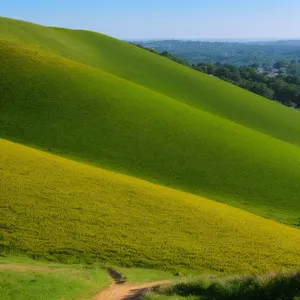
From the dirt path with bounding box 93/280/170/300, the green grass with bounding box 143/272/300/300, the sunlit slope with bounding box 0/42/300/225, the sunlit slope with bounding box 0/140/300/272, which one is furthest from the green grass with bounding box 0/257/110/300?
the sunlit slope with bounding box 0/42/300/225

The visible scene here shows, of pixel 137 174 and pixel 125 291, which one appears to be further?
pixel 137 174

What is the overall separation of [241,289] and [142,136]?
34.6 metres

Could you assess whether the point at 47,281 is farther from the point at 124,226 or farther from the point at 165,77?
the point at 165,77

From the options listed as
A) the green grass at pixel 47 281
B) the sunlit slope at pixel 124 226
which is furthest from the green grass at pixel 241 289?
the sunlit slope at pixel 124 226

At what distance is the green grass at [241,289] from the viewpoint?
43.6 ft

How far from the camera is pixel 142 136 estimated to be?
4797 cm

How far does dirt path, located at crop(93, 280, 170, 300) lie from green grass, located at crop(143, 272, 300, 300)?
5.02 feet

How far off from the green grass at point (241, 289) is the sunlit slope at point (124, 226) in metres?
6.96

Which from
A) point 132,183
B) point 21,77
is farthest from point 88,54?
point 132,183

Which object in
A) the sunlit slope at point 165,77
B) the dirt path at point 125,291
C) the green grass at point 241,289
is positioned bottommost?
the dirt path at point 125,291

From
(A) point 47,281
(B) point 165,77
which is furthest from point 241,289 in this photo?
(B) point 165,77

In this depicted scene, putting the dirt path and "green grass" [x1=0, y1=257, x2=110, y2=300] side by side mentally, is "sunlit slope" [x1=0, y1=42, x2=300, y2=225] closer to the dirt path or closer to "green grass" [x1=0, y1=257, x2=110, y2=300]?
the dirt path

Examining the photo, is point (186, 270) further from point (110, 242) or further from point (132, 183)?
point (132, 183)

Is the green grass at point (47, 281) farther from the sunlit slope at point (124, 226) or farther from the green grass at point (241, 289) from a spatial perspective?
the green grass at point (241, 289)
